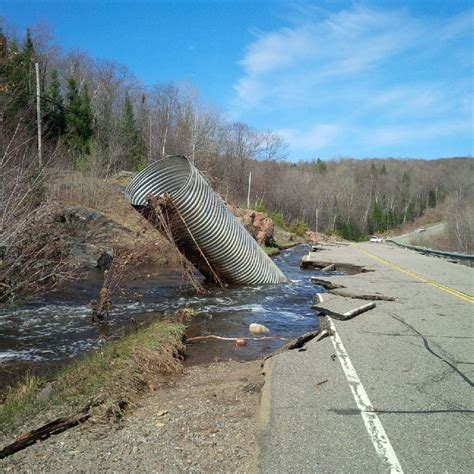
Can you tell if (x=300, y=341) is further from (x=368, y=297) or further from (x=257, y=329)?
(x=368, y=297)

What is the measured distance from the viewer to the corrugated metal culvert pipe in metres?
12.4

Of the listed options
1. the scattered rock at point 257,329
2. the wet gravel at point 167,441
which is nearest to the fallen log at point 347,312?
the scattered rock at point 257,329

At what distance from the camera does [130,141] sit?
53.1 m

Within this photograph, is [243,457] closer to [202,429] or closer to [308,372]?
[202,429]

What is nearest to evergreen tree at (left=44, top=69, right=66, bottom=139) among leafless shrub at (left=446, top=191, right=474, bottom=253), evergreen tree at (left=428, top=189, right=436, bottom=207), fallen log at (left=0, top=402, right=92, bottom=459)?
fallen log at (left=0, top=402, right=92, bottom=459)

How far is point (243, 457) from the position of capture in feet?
12.8

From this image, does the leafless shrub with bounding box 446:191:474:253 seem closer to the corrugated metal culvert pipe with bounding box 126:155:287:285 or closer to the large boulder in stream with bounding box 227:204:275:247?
the large boulder in stream with bounding box 227:204:275:247

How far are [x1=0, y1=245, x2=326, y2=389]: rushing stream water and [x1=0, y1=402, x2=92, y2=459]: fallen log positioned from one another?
2.17m

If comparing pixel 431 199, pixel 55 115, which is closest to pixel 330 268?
pixel 55 115

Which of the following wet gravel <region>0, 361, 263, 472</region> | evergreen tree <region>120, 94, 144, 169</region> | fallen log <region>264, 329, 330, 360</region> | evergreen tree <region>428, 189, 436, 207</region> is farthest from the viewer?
evergreen tree <region>428, 189, 436, 207</region>

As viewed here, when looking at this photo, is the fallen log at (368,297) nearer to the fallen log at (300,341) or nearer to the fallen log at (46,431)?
the fallen log at (300,341)

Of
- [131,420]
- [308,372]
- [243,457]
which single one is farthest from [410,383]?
[131,420]

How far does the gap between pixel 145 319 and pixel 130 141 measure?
4583 cm

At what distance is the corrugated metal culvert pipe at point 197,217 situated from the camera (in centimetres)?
1241
